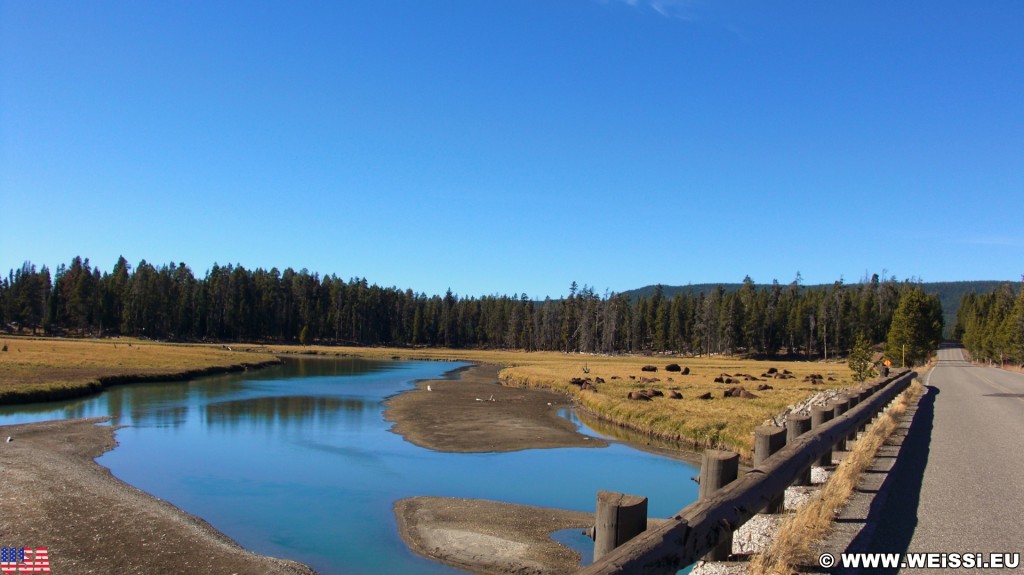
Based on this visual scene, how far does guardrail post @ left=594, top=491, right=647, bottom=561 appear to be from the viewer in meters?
4.30

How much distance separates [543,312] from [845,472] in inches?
6368

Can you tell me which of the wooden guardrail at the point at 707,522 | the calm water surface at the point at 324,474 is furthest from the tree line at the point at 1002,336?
the wooden guardrail at the point at 707,522

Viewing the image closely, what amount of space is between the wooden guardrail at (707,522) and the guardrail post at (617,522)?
0.06 meters

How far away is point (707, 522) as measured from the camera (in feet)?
16.5

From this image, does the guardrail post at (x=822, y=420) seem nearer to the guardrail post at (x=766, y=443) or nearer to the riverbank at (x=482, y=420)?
the guardrail post at (x=766, y=443)

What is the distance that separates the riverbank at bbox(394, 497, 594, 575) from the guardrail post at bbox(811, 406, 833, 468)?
5.32 metres

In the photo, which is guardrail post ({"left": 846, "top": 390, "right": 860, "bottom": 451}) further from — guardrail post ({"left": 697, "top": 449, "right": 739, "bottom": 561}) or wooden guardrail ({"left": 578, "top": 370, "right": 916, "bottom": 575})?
guardrail post ({"left": 697, "top": 449, "right": 739, "bottom": 561})

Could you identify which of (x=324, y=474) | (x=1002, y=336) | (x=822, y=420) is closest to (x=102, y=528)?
(x=324, y=474)

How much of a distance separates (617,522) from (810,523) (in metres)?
3.63

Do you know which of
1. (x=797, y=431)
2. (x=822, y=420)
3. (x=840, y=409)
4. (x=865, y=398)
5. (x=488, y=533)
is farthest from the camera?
(x=865, y=398)

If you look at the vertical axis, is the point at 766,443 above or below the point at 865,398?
above

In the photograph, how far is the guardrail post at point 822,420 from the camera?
32.8 feet

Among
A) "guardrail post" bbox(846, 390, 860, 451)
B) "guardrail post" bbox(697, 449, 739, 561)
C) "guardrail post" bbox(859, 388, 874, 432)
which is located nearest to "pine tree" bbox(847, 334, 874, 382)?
"guardrail post" bbox(859, 388, 874, 432)

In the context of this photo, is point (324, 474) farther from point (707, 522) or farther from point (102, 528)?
point (707, 522)
